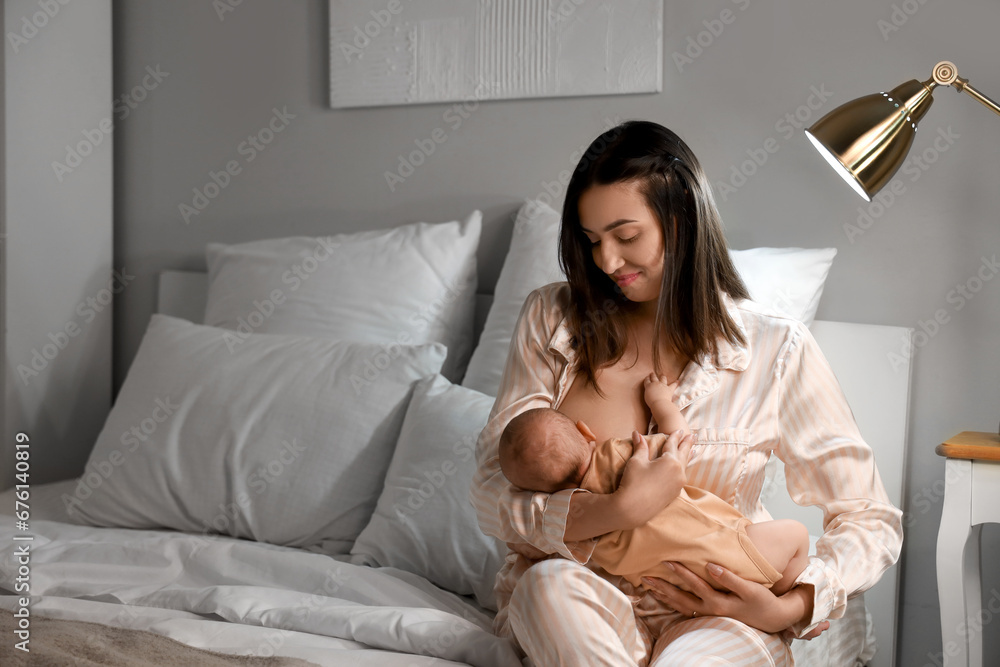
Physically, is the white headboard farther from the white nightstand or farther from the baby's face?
the baby's face

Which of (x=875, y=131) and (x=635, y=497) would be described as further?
(x=875, y=131)

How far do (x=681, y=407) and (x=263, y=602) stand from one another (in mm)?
738

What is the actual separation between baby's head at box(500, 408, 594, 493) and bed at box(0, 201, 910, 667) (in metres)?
0.24

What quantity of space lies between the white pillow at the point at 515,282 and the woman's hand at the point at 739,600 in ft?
2.66

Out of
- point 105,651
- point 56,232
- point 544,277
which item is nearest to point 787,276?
point 544,277

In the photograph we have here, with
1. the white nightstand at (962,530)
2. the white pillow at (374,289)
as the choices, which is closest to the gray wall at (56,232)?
the white pillow at (374,289)

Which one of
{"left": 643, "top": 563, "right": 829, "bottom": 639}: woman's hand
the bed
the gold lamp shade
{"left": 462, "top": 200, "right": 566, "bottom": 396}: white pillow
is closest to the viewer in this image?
{"left": 643, "top": 563, "right": 829, "bottom": 639}: woman's hand

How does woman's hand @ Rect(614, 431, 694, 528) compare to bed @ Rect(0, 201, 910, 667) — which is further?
bed @ Rect(0, 201, 910, 667)

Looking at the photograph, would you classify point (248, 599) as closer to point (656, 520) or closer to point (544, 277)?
point (656, 520)

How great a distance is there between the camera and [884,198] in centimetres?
190

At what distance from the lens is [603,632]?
3.67 feet

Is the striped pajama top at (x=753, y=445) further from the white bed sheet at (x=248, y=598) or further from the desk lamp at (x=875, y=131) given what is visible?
the desk lamp at (x=875, y=131)

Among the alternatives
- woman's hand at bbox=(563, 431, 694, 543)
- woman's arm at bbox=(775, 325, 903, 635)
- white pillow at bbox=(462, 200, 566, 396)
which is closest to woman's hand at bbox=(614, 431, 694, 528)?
woman's hand at bbox=(563, 431, 694, 543)

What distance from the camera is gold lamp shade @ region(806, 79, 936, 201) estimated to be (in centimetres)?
151
